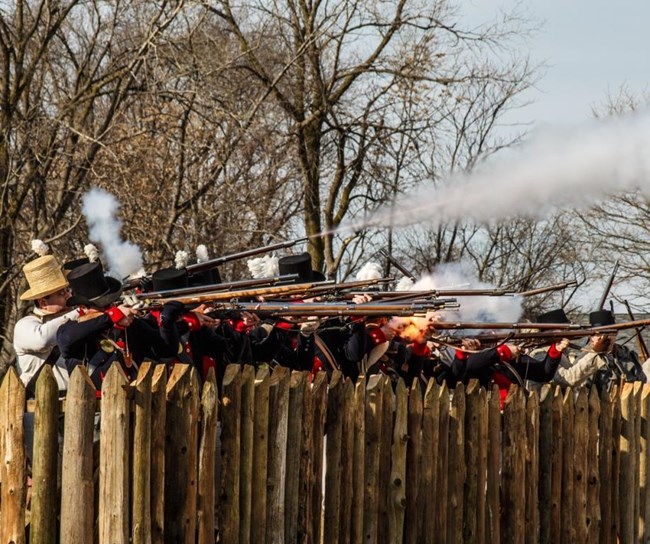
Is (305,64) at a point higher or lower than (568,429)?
higher

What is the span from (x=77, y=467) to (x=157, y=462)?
1.39 ft

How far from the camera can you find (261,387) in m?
6.07

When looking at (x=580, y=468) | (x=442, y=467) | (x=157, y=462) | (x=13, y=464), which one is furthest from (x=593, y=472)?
(x=13, y=464)

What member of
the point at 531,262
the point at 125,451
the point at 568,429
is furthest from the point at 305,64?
the point at 125,451

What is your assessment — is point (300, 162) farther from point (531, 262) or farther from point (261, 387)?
point (261, 387)

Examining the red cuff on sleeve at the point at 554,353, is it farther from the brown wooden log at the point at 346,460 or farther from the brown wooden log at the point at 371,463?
the brown wooden log at the point at 346,460

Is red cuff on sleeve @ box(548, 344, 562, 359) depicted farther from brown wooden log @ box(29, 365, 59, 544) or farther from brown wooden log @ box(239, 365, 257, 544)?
brown wooden log @ box(29, 365, 59, 544)

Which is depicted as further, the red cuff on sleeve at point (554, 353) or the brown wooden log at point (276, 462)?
the red cuff on sleeve at point (554, 353)

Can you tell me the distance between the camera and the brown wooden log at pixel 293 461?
247 inches

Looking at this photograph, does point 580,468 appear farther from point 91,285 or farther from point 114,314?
point 91,285

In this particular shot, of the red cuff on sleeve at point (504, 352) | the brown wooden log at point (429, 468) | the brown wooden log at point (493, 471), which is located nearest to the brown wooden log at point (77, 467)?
the brown wooden log at point (429, 468)

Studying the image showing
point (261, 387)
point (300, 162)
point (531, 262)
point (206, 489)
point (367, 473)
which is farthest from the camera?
point (531, 262)

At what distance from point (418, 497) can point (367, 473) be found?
520mm

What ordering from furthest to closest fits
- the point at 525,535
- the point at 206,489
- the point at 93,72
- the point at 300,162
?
the point at 300,162, the point at 93,72, the point at 525,535, the point at 206,489
